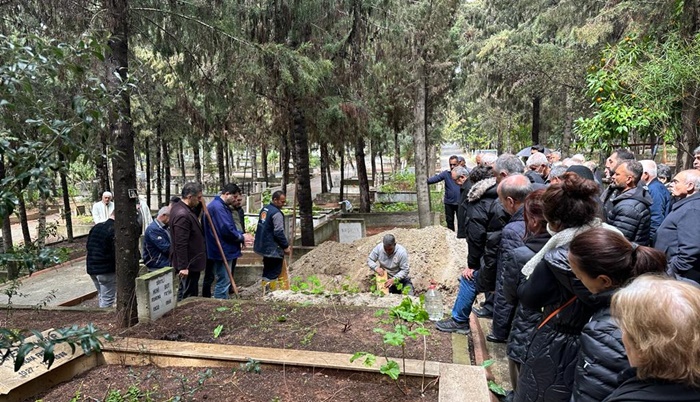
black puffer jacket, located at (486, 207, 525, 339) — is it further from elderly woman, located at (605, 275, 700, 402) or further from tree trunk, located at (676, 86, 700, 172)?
tree trunk, located at (676, 86, 700, 172)

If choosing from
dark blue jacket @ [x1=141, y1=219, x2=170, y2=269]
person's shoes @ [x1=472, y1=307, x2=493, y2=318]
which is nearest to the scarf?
person's shoes @ [x1=472, y1=307, x2=493, y2=318]

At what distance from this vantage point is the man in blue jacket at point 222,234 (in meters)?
6.09

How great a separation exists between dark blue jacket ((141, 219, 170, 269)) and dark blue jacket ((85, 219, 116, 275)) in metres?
0.44

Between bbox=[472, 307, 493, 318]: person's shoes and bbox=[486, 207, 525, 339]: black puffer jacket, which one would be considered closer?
bbox=[486, 207, 525, 339]: black puffer jacket

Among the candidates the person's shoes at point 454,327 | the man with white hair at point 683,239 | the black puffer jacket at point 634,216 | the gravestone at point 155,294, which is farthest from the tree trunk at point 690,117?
the gravestone at point 155,294

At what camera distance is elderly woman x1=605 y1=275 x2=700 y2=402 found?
1.19 m

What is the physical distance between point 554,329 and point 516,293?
18.0 inches

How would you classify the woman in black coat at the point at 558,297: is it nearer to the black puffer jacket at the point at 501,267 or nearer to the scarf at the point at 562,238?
the scarf at the point at 562,238

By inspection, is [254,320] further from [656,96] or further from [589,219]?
[656,96]

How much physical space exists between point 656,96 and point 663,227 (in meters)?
3.48

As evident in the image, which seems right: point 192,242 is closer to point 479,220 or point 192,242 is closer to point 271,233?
point 271,233

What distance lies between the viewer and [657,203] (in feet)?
15.1

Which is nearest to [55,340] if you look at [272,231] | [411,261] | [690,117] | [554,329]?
[554,329]

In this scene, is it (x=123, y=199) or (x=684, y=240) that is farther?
(x=123, y=199)
